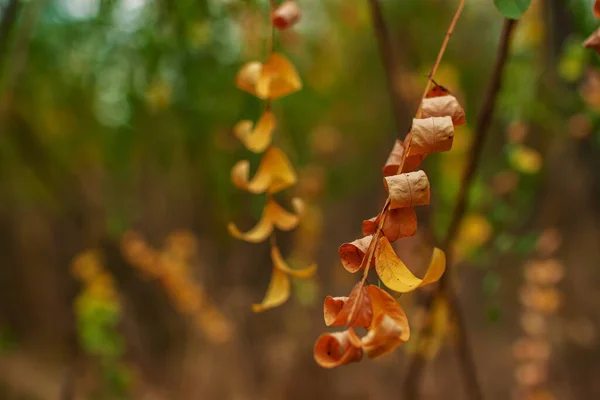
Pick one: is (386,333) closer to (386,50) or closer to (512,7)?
(512,7)

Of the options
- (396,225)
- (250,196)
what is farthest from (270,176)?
(250,196)

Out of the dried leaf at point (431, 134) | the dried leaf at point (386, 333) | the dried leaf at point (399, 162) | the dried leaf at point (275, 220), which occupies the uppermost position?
the dried leaf at point (431, 134)

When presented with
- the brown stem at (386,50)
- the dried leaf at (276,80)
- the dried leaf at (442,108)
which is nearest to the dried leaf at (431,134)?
the dried leaf at (442,108)

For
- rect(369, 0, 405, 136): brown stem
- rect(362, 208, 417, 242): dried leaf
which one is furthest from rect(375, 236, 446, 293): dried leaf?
rect(369, 0, 405, 136): brown stem

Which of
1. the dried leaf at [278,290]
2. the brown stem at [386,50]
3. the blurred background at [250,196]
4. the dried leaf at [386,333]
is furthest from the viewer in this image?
the blurred background at [250,196]

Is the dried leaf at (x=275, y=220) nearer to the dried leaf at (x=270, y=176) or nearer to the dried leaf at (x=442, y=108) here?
the dried leaf at (x=270, y=176)

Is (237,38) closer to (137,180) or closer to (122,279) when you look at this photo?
(137,180)

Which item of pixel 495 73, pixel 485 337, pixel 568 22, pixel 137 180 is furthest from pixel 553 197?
pixel 137 180

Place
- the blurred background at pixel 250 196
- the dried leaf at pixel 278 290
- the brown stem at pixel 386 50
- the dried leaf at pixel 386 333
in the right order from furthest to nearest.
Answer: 1. the blurred background at pixel 250 196
2. the brown stem at pixel 386 50
3. the dried leaf at pixel 278 290
4. the dried leaf at pixel 386 333
